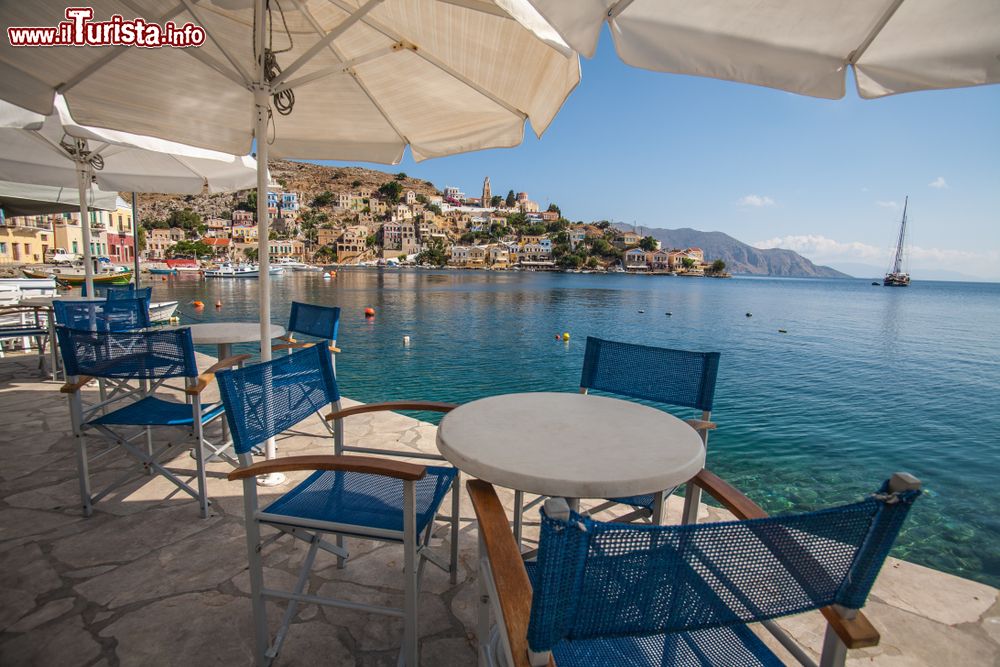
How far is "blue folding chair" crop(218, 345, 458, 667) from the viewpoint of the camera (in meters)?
1.25

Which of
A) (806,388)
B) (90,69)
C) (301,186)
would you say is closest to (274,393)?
(90,69)

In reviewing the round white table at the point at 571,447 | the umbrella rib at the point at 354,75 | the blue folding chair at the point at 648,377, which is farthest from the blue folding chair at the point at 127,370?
the umbrella rib at the point at 354,75

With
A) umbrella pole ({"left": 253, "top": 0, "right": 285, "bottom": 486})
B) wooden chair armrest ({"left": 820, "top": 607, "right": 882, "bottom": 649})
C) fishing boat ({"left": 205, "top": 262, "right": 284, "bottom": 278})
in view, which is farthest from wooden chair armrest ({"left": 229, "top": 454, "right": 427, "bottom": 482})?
fishing boat ({"left": 205, "top": 262, "right": 284, "bottom": 278})

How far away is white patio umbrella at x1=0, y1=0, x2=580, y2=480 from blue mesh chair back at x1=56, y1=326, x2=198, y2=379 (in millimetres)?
388

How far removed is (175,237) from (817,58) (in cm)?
9642

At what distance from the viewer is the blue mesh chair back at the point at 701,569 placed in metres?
0.59

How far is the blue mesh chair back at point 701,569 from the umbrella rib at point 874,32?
1.46 m

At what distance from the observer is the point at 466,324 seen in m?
17.2

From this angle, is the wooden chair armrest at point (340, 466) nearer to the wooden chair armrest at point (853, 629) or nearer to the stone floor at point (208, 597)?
the stone floor at point (208, 597)

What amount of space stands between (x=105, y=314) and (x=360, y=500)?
3.70 metres

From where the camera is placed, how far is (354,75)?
2.68 metres

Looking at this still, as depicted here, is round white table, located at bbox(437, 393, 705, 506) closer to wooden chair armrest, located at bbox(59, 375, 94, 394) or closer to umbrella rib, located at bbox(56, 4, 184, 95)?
wooden chair armrest, located at bbox(59, 375, 94, 394)

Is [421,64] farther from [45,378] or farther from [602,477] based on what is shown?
[45,378]

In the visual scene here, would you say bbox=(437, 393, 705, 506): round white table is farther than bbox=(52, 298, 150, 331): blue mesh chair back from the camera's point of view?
No
